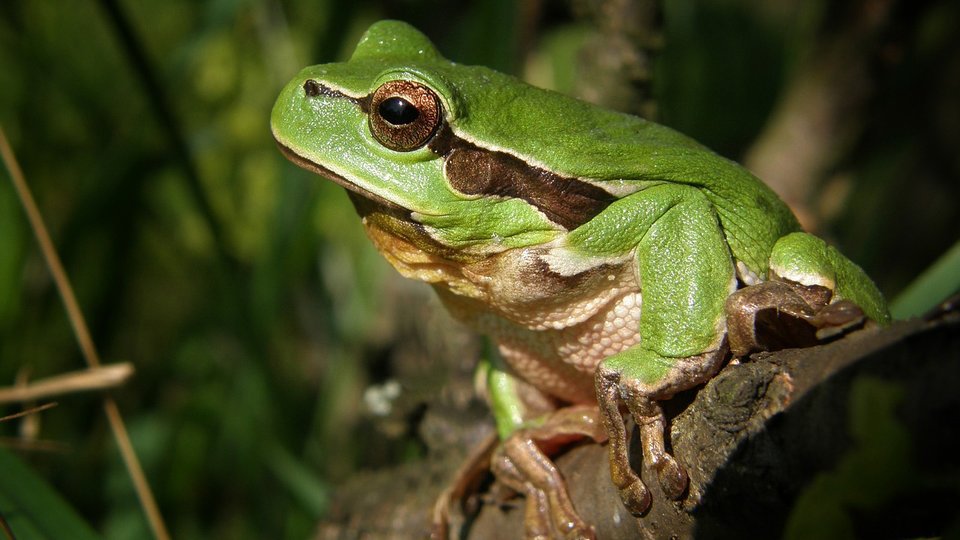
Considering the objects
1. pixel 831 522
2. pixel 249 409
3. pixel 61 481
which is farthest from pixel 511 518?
pixel 61 481

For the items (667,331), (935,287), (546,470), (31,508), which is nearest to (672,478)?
(667,331)

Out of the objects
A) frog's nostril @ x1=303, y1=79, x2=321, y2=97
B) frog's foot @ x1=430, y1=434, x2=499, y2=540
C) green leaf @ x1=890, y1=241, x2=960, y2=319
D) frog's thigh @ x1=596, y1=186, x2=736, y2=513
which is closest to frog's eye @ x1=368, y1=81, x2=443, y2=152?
frog's nostril @ x1=303, y1=79, x2=321, y2=97

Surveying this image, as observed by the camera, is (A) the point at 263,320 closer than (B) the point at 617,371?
No

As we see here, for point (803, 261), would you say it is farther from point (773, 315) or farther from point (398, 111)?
point (398, 111)

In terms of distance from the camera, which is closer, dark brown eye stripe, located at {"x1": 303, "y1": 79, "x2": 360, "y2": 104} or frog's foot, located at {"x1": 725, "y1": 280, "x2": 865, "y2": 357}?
frog's foot, located at {"x1": 725, "y1": 280, "x2": 865, "y2": 357}

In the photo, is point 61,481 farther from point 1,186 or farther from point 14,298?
point 1,186

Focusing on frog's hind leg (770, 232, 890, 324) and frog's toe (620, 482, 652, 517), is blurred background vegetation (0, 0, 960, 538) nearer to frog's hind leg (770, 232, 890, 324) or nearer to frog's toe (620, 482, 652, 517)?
frog's hind leg (770, 232, 890, 324)

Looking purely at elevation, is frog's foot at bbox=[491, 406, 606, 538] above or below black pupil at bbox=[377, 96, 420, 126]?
below

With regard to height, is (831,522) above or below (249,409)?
below

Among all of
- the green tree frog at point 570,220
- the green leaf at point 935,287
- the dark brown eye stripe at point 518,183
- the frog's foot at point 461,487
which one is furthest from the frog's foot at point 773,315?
the frog's foot at point 461,487

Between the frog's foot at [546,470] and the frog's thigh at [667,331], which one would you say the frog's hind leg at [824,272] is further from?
the frog's foot at [546,470]
